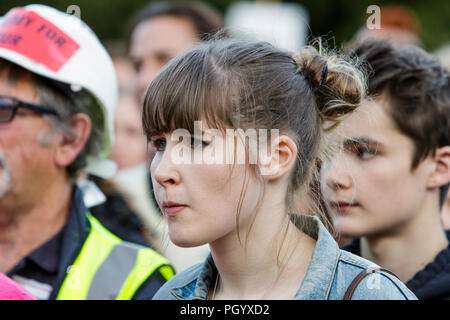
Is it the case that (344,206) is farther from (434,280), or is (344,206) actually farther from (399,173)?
(434,280)

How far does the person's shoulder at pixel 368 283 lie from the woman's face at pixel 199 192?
0.40 metres

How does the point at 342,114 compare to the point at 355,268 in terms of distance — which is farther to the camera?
the point at 342,114

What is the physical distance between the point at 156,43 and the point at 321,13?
1437 cm

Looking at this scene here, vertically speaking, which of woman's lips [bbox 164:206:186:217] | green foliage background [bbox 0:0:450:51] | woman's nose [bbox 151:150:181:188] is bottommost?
woman's lips [bbox 164:206:186:217]

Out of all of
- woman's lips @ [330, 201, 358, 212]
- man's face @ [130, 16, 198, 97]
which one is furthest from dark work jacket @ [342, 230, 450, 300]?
man's face @ [130, 16, 198, 97]

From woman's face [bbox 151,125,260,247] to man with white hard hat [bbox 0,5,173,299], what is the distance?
1.01m

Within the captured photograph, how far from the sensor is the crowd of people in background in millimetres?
2395

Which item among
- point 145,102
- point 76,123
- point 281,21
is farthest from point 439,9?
point 145,102

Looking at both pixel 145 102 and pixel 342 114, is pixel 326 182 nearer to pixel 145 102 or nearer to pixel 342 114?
pixel 342 114

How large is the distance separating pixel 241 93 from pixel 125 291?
1299 mm

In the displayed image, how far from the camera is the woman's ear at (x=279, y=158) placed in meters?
2.44

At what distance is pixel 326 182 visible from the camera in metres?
2.93

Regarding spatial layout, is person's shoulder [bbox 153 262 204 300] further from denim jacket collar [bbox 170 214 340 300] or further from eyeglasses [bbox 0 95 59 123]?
eyeglasses [bbox 0 95 59 123]

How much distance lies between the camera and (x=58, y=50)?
3.79 meters
